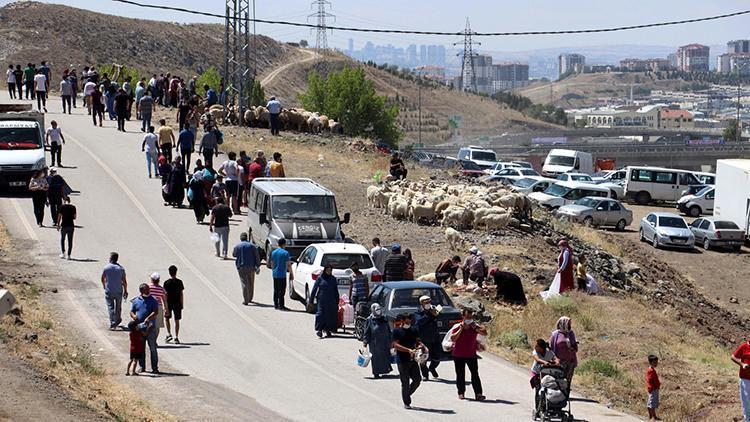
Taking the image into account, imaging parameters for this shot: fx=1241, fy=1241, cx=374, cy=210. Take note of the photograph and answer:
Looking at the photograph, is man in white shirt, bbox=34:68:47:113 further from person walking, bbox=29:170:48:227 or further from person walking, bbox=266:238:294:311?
person walking, bbox=266:238:294:311

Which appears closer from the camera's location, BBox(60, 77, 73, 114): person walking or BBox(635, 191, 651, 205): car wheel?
BBox(60, 77, 73, 114): person walking

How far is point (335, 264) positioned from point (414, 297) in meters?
4.06

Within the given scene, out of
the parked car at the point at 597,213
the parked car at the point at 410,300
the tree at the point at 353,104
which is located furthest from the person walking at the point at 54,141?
the tree at the point at 353,104

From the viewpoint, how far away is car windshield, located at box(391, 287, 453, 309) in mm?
22036

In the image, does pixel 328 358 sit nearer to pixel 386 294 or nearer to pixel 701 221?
pixel 386 294

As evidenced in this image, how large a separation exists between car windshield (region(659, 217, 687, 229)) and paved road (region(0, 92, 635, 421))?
74.4ft

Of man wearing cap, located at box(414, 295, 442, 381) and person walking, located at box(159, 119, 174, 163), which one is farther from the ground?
person walking, located at box(159, 119, 174, 163)

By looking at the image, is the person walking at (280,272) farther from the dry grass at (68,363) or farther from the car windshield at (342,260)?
the dry grass at (68,363)

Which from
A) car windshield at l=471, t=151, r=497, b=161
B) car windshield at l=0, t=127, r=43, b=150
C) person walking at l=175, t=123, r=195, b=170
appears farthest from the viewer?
car windshield at l=471, t=151, r=497, b=161

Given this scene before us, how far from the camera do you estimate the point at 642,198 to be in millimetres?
66688

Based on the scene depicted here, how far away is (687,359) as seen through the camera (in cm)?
2472

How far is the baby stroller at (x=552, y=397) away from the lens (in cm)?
1766

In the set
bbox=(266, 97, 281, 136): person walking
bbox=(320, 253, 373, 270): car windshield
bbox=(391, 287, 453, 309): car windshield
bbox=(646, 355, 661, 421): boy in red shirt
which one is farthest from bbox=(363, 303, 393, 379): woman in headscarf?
bbox=(266, 97, 281, 136): person walking

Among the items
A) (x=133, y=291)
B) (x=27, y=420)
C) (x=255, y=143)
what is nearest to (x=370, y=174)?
(x=255, y=143)
